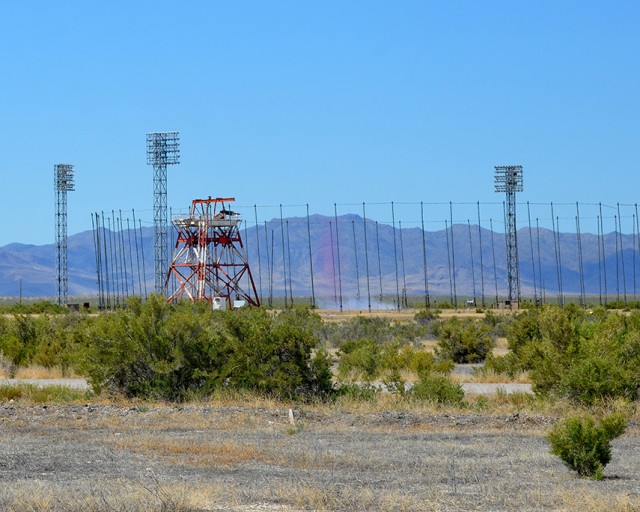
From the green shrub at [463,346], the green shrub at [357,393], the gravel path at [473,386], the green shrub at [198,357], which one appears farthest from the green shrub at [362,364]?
the green shrub at [463,346]

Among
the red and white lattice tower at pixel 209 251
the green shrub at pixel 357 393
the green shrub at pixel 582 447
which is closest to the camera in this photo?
the green shrub at pixel 582 447

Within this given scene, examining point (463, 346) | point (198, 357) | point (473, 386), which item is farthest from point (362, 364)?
point (463, 346)

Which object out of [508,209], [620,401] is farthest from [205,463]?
[508,209]

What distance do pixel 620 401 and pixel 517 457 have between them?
218 inches

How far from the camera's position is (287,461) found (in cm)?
1587

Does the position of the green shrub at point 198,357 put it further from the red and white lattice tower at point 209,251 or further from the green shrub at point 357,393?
the red and white lattice tower at point 209,251

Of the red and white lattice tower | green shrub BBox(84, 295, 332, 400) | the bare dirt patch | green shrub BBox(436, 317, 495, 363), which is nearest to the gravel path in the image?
green shrub BBox(84, 295, 332, 400)

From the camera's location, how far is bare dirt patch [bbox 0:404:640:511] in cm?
1251

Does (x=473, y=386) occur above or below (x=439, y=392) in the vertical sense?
below

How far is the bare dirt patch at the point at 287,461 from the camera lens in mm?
12508

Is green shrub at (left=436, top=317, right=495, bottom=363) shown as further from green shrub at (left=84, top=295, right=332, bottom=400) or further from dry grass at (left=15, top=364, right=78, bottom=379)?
green shrub at (left=84, top=295, right=332, bottom=400)

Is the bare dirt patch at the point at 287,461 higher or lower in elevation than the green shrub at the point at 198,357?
lower

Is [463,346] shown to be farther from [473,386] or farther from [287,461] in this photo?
[287,461]

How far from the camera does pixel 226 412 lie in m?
21.7
